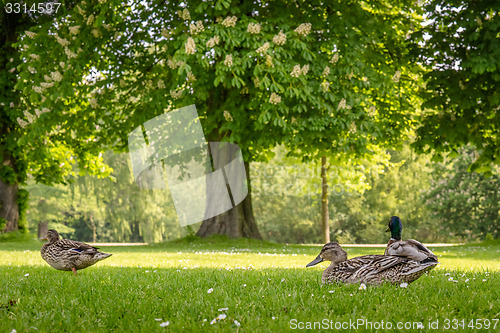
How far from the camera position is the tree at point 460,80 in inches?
591

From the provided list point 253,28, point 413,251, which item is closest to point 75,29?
point 253,28

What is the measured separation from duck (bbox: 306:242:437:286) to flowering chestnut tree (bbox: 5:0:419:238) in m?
7.73

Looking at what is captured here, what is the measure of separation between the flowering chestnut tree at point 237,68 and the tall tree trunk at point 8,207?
5192 mm

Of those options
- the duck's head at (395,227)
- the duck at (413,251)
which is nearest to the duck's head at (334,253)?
the duck at (413,251)

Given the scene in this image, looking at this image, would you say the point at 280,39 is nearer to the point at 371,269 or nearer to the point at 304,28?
the point at 304,28

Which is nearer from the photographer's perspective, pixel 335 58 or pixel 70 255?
pixel 70 255

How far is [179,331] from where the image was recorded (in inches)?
157

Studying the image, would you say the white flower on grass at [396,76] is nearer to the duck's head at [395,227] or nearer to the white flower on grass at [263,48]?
the white flower on grass at [263,48]

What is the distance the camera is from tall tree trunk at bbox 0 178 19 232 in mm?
21709

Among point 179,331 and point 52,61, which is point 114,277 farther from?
point 52,61

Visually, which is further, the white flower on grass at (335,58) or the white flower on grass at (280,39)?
the white flower on grass at (335,58)

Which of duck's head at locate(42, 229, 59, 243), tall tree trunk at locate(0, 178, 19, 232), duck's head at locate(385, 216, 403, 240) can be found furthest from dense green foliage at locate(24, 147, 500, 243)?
duck's head at locate(385, 216, 403, 240)

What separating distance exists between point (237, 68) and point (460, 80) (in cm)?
810

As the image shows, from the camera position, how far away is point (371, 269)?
5586mm
